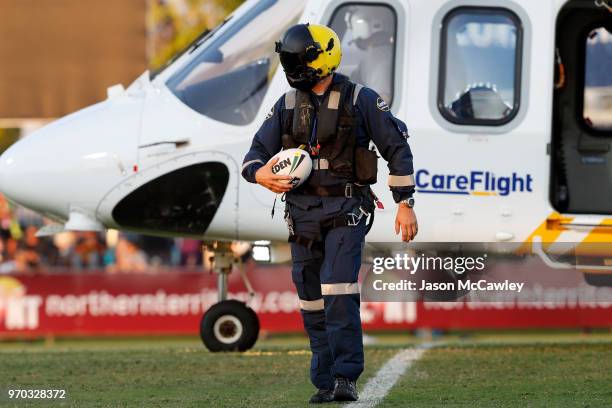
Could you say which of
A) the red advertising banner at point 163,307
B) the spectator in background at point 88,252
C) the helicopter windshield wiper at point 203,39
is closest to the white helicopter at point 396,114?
the helicopter windshield wiper at point 203,39

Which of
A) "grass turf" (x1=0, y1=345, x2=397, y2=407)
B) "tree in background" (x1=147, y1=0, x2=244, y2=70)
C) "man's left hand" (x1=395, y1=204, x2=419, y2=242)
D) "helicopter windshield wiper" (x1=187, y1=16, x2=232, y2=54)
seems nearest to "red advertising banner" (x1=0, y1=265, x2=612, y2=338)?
"tree in background" (x1=147, y1=0, x2=244, y2=70)

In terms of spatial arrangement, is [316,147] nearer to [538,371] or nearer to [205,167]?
[538,371]

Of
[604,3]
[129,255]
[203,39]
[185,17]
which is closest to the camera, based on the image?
[604,3]

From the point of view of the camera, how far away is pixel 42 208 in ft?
38.3

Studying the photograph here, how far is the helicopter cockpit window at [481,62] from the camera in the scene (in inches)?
450

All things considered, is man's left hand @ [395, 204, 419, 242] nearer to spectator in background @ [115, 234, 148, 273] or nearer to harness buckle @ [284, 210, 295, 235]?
harness buckle @ [284, 210, 295, 235]

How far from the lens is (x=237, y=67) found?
38.2ft

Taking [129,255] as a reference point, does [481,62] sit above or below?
above

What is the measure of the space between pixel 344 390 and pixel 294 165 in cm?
119

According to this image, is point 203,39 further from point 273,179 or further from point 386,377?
point 273,179

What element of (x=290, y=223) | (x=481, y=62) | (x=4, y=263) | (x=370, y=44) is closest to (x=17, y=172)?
(x=370, y=44)

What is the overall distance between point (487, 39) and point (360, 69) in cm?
97

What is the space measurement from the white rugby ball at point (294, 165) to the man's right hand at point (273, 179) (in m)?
0.02

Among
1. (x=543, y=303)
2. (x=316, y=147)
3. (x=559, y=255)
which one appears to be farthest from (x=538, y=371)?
(x=543, y=303)
